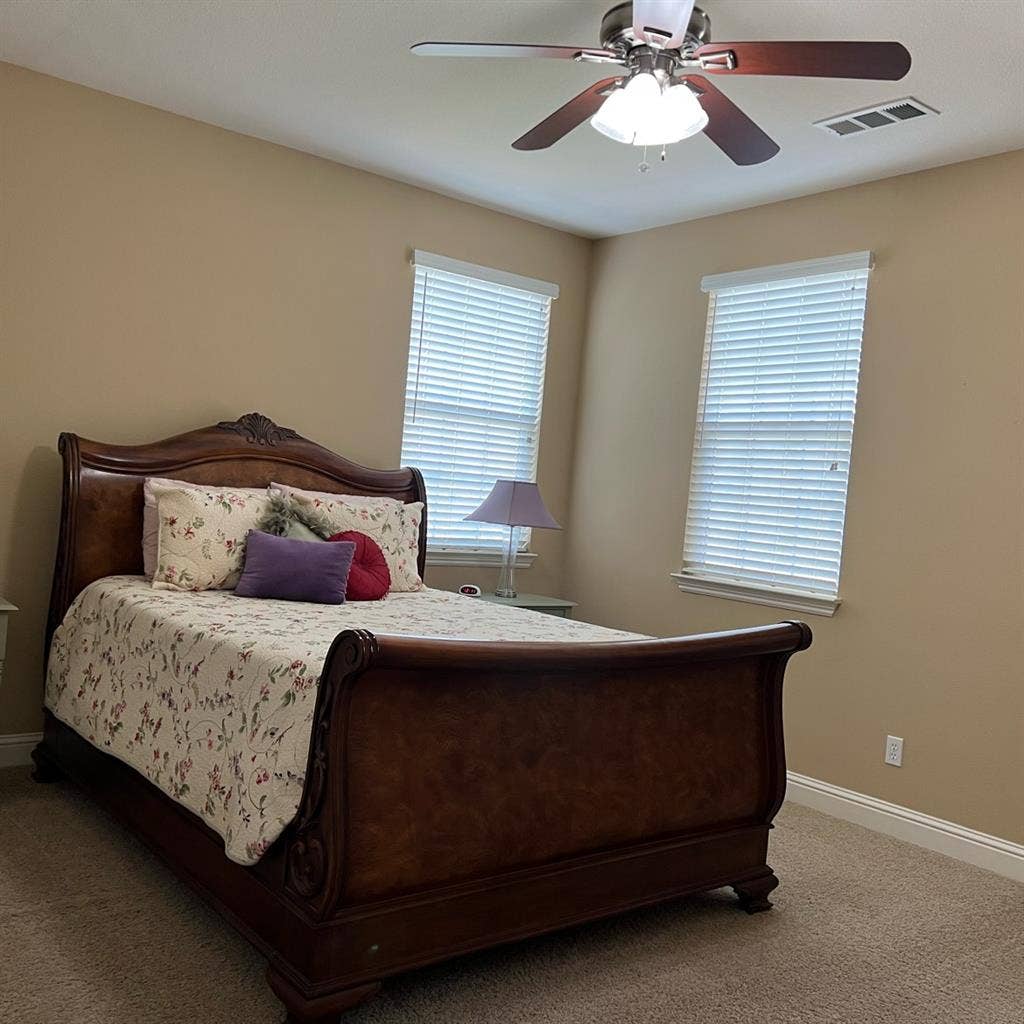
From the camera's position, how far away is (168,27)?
3.18m

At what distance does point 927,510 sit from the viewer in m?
3.87

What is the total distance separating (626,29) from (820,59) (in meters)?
0.58

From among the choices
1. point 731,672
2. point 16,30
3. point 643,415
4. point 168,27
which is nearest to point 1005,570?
point 731,672

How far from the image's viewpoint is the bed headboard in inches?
142

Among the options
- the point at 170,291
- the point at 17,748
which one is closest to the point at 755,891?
the point at 17,748

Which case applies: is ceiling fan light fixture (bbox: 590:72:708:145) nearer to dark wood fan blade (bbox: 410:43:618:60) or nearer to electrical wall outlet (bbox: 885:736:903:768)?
dark wood fan blade (bbox: 410:43:618:60)

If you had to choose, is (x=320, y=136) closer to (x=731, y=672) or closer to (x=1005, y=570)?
(x=731, y=672)

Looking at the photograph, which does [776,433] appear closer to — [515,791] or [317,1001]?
[515,791]

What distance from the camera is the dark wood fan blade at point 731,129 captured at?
2584mm

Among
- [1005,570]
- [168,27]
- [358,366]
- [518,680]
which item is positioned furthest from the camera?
[358,366]

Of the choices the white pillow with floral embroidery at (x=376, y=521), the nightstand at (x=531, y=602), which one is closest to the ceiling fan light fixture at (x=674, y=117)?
the white pillow with floral embroidery at (x=376, y=521)

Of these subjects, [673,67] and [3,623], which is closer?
[673,67]

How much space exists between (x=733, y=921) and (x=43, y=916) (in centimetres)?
186

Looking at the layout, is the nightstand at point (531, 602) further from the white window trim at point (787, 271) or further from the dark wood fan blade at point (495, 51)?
the dark wood fan blade at point (495, 51)
